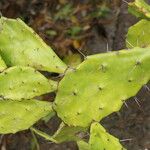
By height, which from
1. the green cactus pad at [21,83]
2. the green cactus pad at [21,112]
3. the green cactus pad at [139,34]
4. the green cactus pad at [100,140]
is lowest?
the green cactus pad at [21,112]

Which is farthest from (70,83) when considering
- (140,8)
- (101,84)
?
(140,8)

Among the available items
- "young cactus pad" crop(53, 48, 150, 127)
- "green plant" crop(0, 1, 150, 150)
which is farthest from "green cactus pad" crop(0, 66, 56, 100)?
"young cactus pad" crop(53, 48, 150, 127)

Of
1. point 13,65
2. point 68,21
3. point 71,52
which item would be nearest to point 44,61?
point 13,65

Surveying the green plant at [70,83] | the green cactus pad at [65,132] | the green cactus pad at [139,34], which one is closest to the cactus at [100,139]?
the green plant at [70,83]

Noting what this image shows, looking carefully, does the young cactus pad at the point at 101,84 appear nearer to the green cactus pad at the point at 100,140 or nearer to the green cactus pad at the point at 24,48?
the green cactus pad at the point at 100,140

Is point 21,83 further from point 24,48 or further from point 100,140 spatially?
point 100,140

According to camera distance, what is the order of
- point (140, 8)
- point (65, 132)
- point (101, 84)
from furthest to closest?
point (65, 132) → point (140, 8) → point (101, 84)
